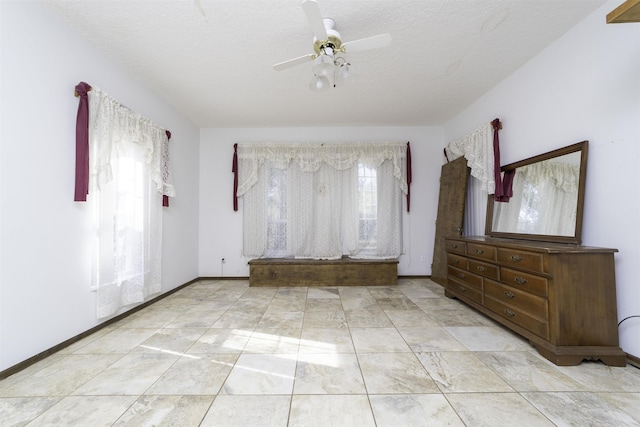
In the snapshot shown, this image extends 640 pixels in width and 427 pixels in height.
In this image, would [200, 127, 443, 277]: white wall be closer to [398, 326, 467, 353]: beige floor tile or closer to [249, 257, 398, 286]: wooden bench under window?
[249, 257, 398, 286]: wooden bench under window

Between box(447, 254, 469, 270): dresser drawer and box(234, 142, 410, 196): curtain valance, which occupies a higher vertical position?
box(234, 142, 410, 196): curtain valance

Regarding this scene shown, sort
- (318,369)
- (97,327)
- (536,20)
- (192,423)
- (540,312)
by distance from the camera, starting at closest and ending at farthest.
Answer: (192,423)
(318,369)
(540,312)
(536,20)
(97,327)

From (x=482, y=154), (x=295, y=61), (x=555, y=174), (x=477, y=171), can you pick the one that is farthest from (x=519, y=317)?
(x=295, y=61)

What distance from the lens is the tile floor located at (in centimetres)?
140

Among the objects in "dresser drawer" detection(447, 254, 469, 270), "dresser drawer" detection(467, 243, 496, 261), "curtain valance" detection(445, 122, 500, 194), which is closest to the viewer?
"dresser drawer" detection(467, 243, 496, 261)

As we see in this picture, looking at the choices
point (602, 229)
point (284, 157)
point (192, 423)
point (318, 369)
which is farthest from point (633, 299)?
point (284, 157)

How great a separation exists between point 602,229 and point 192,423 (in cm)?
314

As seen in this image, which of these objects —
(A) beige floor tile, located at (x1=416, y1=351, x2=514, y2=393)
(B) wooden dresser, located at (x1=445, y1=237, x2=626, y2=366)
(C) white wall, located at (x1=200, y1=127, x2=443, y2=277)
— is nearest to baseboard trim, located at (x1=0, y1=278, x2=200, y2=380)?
(C) white wall, located at (x1=200, y1=127, x2=443, y2=277)

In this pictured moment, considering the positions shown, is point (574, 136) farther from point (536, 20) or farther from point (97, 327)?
point (97, 327)

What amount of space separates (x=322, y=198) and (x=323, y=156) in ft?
2.44

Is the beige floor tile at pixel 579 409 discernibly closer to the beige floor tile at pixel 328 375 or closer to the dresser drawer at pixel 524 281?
the dresser drawer at pixel 524 281

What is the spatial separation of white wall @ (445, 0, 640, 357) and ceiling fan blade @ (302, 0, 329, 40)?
221 cm

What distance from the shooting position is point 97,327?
252 cm

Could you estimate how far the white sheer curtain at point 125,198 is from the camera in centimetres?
246
